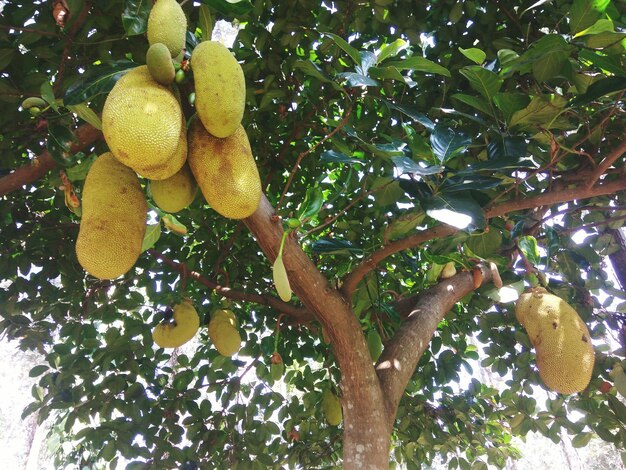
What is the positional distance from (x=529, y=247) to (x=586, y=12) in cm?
86

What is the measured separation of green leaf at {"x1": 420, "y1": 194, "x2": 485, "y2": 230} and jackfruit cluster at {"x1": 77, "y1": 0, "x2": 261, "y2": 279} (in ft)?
1.22

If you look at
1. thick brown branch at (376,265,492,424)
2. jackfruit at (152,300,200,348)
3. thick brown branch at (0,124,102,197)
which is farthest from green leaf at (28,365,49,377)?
thick brown branch at (376,265,492,424)

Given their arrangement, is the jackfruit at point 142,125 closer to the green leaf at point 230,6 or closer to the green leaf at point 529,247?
the green leaf at point 230,6

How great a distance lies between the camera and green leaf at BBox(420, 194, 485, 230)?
983 mm

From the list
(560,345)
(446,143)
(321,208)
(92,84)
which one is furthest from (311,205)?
(560,345)

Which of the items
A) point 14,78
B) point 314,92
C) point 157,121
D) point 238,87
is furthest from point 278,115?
point 157,121

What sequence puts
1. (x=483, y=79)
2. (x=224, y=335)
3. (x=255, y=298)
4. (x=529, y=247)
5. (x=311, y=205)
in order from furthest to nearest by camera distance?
(x=224, y=335) < (x=255, y=298) < (x=529, y=247) < (x=311, y=205) < (x=483, y=79)

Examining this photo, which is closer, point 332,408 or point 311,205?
point 311,205

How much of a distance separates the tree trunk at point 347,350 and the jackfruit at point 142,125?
0.43m

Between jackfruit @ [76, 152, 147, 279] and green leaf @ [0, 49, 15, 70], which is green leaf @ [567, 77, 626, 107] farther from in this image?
green leaf @ [0, 49, 15, 70]

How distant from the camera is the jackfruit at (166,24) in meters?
0.91

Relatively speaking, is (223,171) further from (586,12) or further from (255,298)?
(255,298)

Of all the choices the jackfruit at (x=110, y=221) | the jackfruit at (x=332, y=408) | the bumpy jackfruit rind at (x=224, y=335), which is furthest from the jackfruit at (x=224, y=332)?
the jackfruit at (x=110, y=221)

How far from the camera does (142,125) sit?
2.67 ft
